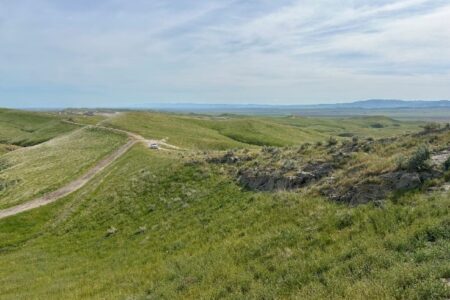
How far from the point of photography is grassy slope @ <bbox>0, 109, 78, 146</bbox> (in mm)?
112988

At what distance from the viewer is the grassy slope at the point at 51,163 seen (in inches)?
1879

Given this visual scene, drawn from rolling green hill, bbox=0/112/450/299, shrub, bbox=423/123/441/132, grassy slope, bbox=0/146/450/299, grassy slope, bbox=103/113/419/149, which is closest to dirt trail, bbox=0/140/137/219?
rolling green hill, bbox=0/112/450/299

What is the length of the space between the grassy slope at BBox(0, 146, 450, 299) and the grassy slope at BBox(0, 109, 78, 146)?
85609mm

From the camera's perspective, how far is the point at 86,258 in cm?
2389

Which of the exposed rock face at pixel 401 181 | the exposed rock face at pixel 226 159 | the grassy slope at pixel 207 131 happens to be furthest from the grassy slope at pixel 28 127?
the exposed rock face at pixel 401 181

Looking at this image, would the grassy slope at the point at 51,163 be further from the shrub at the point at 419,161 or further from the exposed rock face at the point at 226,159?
the shrub at the point at 419,161

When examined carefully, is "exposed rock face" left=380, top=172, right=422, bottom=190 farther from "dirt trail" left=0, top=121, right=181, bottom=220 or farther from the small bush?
"dirt trail" left=0, top=121, right=181, bottom=220

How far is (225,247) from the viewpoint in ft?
55.6

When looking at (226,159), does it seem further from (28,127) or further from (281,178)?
(28,127)

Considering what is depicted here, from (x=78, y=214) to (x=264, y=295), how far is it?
26.6 m

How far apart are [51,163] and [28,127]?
102 meters

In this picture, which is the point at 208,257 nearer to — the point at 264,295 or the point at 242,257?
the point at 242,257

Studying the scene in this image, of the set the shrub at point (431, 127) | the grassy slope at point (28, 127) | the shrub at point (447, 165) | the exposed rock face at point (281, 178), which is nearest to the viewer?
the shrub at point (447, 165)

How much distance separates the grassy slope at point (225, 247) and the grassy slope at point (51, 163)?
1464 centimetres
